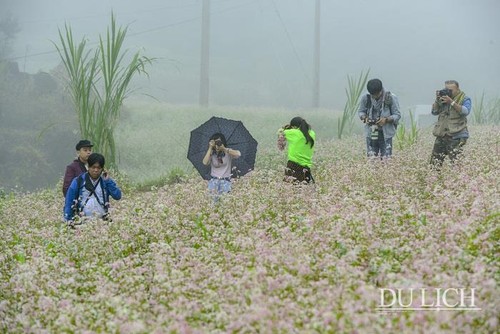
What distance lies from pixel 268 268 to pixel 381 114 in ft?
19.7

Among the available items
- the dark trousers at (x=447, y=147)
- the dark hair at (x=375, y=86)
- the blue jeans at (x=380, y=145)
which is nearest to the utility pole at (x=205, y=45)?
the blue jeans at (x=380, y=145)

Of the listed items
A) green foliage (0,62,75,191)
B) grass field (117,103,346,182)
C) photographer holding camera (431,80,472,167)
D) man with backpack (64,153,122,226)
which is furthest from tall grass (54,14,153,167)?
green foliage (0,62,75,191)

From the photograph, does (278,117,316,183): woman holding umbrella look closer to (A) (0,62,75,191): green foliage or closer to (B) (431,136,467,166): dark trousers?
(B) (431,136,467,166): dark trousers

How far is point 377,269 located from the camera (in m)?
5.15

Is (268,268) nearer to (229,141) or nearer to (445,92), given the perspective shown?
Answer: (229,141)

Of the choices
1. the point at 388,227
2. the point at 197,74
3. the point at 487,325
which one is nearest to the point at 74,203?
the point at 388,227

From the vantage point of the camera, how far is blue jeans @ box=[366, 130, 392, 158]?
1112 centimetres

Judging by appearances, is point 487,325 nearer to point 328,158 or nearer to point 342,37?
point 328,158

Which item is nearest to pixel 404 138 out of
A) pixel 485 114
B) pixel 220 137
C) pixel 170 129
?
pixel 220 137

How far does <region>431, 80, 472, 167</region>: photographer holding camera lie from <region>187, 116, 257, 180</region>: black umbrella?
7.75 ft

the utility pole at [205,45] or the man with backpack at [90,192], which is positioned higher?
the utility pole at [205,45]

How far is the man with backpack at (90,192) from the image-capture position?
8242 mm

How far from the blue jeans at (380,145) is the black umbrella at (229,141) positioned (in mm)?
1857

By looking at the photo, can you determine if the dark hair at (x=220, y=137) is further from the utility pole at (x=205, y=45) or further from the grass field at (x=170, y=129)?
the utility pole at (x=205, y=45)
